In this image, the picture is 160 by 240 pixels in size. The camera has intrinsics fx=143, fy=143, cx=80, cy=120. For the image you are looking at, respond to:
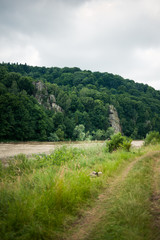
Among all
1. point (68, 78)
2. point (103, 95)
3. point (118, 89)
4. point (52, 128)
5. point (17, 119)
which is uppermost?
point (68, 78)

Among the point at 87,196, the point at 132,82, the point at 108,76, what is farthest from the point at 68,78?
the point at 87,196

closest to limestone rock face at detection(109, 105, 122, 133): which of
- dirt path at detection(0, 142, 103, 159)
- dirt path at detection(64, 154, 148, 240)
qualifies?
dirt path at detection(0, 142, 103, 159)

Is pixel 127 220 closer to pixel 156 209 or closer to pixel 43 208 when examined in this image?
pixel 156 209

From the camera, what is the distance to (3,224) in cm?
283

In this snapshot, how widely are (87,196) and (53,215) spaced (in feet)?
4.74

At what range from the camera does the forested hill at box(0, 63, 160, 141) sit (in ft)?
140

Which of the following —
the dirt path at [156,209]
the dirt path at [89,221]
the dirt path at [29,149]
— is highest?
the dirt path at [156,209]

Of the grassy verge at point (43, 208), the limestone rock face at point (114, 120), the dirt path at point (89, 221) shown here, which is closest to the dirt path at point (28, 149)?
the grassy verge at point (43, 208)

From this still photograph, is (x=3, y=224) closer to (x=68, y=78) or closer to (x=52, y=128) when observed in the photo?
(x=52, y=128)

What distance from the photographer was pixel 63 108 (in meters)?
70.6

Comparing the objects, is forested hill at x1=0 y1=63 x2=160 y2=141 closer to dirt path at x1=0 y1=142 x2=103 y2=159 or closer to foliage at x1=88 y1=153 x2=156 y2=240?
dirt path at x1=0 y1=142 x2=103 y2=159

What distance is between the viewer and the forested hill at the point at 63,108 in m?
42.8

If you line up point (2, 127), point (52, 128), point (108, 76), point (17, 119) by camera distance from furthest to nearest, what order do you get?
point (108, 76), point (52, 128), point (17, 119), point (2, 127)

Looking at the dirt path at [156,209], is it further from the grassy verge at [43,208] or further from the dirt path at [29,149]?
the dirt path at [29,149]
